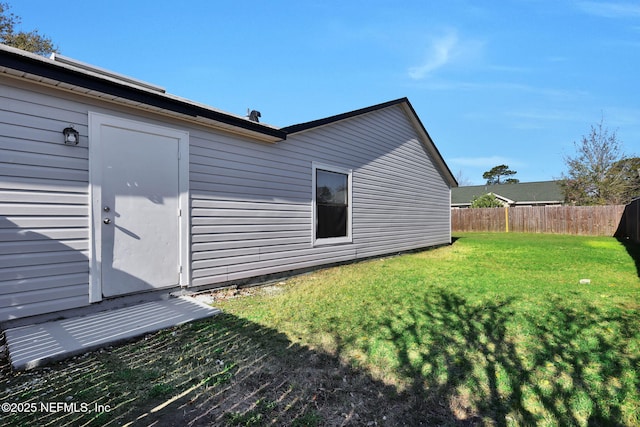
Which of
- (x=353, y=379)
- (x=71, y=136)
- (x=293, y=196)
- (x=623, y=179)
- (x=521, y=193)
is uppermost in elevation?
(x=623, y=179)

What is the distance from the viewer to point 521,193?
2886 centimetres

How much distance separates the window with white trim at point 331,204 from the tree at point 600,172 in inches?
967

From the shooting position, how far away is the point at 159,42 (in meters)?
7.96

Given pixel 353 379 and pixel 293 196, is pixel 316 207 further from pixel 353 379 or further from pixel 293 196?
pixel 353 379

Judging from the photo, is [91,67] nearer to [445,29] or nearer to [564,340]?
[564,340]

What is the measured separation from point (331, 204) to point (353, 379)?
190 inches

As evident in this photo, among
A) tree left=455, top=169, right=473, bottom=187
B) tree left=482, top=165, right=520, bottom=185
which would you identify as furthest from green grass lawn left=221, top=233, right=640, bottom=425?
tree left=482, top=165, right=520, bottom=185

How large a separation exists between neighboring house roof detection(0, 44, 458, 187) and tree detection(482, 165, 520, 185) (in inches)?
2186

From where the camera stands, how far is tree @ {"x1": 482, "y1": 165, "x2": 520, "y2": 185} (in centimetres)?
5112

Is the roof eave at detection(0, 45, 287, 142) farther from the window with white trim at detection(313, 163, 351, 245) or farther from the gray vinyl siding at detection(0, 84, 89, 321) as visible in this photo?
the window with white trim at detection(313, 163, 351, 245)

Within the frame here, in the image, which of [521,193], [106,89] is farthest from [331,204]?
[521,193]

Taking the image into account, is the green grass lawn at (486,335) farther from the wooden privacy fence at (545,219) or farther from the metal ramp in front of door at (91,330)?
the wooden privacy fence at (545,219)

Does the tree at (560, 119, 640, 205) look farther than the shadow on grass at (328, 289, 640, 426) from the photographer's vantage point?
Yes

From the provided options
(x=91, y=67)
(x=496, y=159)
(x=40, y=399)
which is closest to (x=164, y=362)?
(x=40, y=399)
